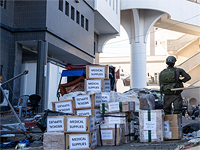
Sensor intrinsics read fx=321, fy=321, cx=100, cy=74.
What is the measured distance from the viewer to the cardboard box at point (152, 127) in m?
7.77

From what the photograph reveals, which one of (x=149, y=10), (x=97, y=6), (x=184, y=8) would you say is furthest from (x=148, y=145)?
(x=184, y=8)

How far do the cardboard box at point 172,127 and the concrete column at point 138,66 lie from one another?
3204 centimetres

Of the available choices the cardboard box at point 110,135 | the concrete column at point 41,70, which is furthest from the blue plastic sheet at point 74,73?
the cardboard box at point 110,135

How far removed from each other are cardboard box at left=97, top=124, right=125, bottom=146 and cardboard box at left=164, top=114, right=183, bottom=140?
45.3 inches

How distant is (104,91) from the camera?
10281mm

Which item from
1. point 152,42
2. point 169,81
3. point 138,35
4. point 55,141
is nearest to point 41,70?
point 169,81

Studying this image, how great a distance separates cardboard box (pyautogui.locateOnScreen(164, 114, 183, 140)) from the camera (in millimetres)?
7988

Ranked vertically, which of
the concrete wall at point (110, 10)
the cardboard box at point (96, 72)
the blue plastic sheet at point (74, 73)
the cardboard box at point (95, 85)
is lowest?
the cardboard box at point (95, 85)

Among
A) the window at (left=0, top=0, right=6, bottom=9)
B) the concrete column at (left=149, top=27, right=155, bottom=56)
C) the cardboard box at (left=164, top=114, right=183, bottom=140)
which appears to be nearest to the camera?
the cardboard box at (left=164, top=114, right=183, bottom=140)

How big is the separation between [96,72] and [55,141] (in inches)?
150

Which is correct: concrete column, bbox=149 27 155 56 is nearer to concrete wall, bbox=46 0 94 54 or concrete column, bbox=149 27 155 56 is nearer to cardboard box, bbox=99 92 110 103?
concrete wall, bbox=46 0 94 54

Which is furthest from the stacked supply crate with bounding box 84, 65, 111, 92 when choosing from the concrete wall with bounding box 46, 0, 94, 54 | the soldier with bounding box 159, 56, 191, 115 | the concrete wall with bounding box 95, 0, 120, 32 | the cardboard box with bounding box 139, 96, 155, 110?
the concrete wall with bounding box 95, 0, 120, 32

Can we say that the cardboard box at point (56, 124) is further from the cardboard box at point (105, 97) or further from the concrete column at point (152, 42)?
the concrete column at point (152, 42)

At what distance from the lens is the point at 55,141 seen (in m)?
7.17
